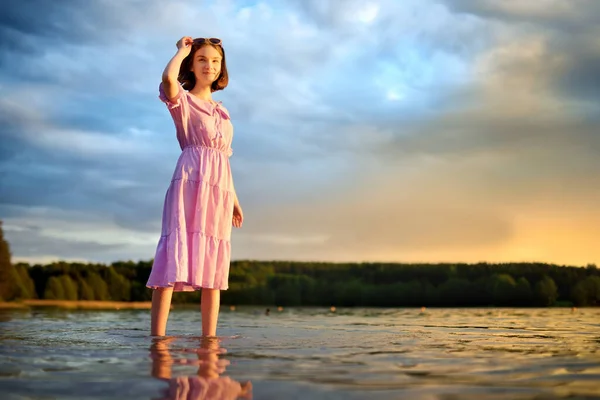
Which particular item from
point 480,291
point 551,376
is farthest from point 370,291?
point 551,376

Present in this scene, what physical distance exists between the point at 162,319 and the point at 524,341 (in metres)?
3.39

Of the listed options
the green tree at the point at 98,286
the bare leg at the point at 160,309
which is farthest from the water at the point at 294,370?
the green tree at the point at 98,286

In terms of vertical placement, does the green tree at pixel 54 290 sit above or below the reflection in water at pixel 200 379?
above

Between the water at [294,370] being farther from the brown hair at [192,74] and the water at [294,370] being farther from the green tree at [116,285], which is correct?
the green tree at [116,285]

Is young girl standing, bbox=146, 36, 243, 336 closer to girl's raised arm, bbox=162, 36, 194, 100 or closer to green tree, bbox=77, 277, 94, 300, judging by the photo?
girl's raised arm, bbox=162, 36, 194, 100

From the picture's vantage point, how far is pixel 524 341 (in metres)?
6.47

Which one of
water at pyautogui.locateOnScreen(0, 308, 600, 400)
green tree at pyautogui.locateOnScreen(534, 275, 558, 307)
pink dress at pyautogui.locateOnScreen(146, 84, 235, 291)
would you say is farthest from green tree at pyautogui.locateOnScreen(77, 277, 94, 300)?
water at pyautogui.locateOnScreen(0, 308, 600, 400)

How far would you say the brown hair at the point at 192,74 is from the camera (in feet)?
23.6

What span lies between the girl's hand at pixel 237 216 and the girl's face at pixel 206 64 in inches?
52.0

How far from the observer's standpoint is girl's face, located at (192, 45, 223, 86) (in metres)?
7.11

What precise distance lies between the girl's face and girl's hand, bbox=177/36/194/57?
172 millimetres

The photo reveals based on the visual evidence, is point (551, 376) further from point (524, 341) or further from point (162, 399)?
point (524, 341)

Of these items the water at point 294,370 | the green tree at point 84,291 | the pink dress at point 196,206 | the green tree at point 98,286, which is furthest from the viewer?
the green tree at point 84,291

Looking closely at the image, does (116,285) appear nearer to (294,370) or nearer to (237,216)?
(237,216)
